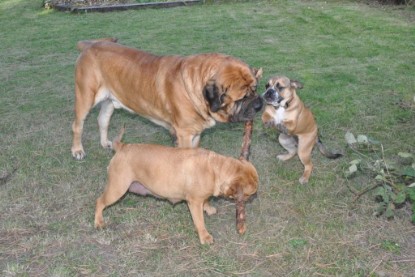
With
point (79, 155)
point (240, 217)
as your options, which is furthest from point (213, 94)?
point (79, 155)

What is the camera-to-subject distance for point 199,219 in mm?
4492

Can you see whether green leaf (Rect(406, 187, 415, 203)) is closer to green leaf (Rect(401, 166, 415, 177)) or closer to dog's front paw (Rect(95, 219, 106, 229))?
green leaf (Rect(401, 166, 415, 177))

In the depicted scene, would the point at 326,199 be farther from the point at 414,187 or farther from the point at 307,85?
the point at 307,85

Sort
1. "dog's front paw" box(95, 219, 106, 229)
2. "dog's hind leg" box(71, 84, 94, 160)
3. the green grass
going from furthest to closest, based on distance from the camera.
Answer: "dog's hind leg" box(71, 84, 94, 160), "dog's front paw" box(95, 219, 106, 229), the green grass

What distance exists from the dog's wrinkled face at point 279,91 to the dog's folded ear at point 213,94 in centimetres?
66

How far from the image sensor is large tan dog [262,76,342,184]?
5.36 meters

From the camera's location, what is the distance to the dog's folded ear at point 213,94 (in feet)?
15.9

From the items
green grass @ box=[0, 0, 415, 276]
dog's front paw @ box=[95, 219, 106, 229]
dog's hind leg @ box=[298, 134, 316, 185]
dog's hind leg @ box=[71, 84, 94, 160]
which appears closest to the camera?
green grass @ box=[0, 0, 415, 276]

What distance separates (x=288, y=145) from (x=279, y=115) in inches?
20.4

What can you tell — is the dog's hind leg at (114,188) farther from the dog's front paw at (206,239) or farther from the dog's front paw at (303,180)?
the dog's front paw at (303,180)

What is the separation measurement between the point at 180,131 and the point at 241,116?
0.69 m

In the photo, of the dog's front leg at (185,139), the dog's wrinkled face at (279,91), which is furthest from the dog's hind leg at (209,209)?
the dog's wrinkled face at (279,91)

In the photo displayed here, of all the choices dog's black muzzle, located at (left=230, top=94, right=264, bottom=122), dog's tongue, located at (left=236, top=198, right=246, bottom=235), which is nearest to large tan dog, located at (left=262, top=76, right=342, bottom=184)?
dog's black muzzle, located at (left=230, top=94, right=264, bottom=122)

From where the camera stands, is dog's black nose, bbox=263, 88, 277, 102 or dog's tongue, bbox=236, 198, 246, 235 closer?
dog's tongue, bbox=236, 198, 246, 235
